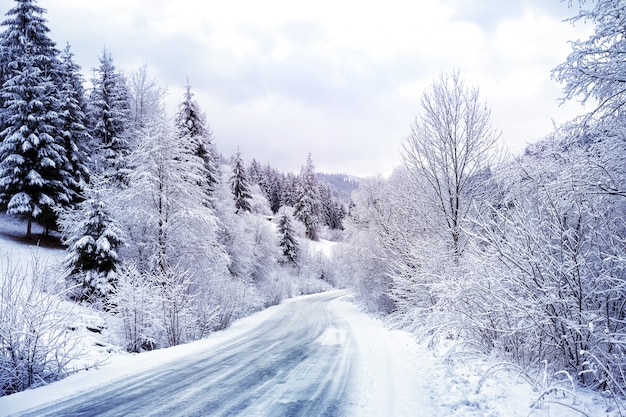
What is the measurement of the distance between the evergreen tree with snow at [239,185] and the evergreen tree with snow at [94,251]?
21.4 metres

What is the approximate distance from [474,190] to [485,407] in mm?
7685

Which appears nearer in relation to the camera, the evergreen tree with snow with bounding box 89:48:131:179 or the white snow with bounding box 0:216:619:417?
the white snow with bounding box 0:216:619:417

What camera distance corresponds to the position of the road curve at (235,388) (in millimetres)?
4688

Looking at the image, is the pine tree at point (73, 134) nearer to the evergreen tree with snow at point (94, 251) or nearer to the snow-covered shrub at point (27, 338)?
the evergreen tree with snow at point (94, 251)

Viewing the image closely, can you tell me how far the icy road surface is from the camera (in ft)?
15.4

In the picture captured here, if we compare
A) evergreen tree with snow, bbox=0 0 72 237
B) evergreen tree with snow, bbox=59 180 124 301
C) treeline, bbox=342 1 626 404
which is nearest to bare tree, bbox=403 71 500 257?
treeline, bbox=342 1 626 404

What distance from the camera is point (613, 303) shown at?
467cm

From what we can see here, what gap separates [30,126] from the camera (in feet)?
62.3

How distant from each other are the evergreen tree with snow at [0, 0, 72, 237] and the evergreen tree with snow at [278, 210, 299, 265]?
28.0 metres

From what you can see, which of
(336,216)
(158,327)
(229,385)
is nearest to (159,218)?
(158,327)

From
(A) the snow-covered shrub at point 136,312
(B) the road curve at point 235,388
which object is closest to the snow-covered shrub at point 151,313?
(A) the snow-covered shrub at point 136,312

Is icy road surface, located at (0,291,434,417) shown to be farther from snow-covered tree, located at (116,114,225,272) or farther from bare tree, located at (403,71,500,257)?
snow-covered tree, located at (116,114,225,272)

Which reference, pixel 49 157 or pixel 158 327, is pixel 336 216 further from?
pixel 158 327

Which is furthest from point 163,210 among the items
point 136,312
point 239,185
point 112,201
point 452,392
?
point 239,185
